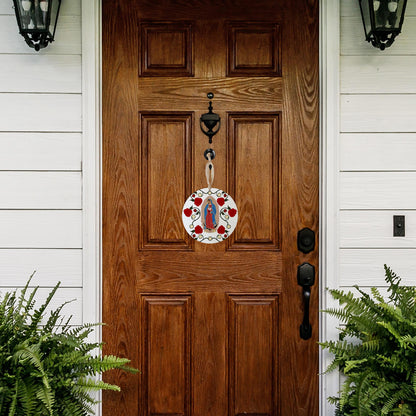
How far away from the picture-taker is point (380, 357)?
1.53 meters

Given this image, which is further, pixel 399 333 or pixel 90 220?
pixel 90 220

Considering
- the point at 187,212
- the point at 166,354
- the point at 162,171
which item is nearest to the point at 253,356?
the point at 166,354

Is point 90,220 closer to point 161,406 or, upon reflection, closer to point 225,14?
point 161,406

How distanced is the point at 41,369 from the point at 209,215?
882 mm

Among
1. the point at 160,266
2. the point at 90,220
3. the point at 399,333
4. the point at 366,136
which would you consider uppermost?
the point at 366,136

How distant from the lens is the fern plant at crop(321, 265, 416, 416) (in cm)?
148

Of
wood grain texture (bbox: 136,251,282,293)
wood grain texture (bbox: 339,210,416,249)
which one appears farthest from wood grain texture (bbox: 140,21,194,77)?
wood grain texture (bbox: 339,210,416,249)

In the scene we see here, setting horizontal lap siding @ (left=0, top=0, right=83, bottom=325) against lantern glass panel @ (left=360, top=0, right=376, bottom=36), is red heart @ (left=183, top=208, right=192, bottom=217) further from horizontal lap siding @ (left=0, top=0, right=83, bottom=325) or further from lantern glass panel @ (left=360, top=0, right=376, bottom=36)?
lantern glass panel @ (left=360, top=0, right=376, bottom=36)

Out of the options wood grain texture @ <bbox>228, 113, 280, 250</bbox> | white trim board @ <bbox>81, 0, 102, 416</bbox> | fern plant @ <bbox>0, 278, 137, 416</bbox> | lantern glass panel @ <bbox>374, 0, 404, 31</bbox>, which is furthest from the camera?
wood grain texture @ <bbox>228, 113, 280, 250</bbox>

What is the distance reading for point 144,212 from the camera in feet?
6.36

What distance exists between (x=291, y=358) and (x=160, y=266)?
68cm

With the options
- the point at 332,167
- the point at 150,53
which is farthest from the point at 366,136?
the point at 150,53

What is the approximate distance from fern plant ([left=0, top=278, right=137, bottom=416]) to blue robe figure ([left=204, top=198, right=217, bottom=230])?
2.16 feet

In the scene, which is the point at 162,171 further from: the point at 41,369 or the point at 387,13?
the point at 387,13
